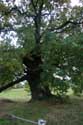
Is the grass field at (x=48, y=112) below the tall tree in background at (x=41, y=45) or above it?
below

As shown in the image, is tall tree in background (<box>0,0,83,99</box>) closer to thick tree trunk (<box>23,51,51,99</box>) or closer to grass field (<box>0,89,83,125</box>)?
thick tree trunk (<box>23,51,51,99</box>)

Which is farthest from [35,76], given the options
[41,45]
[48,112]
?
[48,112]

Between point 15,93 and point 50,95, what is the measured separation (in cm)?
606

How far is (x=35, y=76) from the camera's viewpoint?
1520cm

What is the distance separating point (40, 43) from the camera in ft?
46.5

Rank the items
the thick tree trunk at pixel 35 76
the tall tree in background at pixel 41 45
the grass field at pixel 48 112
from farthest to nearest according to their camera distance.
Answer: the thick tree trunk at pixel 35 76
the tall tree in background at pixel 41 45
the grass field at pixel 48 112

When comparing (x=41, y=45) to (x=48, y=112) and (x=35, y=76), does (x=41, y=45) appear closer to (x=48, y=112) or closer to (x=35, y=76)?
(x=35, y=76)

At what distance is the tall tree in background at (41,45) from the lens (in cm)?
1293

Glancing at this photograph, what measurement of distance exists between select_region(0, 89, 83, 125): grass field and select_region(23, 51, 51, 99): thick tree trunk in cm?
65

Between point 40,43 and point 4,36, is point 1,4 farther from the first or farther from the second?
point 40,43

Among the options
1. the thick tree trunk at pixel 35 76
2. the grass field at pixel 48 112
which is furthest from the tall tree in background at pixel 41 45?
the grass field at pixel 48 112

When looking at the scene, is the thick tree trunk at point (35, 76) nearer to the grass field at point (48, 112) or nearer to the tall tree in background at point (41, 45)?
the tall tree in background at point (41, 45)

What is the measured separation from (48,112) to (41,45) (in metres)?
2.92

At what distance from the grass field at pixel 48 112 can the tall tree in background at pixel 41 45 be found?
2.46 ft
